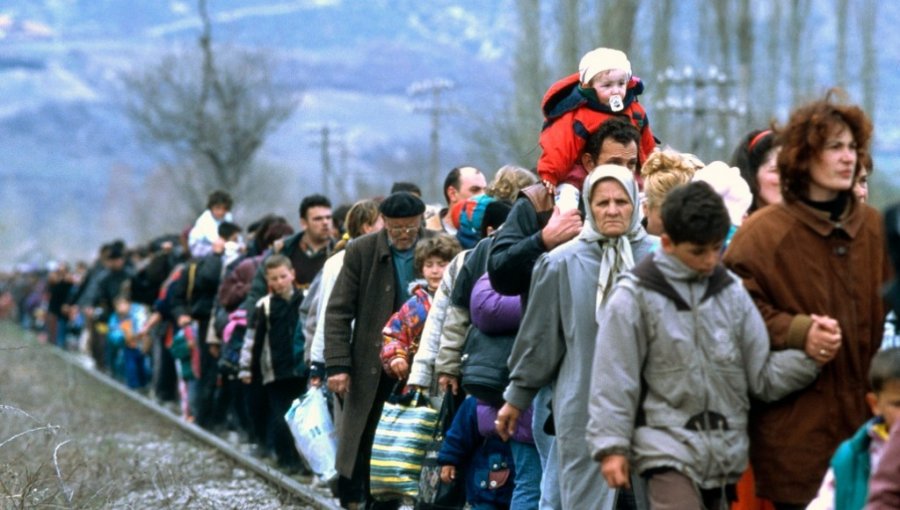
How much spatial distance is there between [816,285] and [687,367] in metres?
0.52

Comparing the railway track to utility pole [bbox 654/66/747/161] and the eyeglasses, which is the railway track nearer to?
the eyeglasses

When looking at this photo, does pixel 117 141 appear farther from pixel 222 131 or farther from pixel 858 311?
pixel 858 311

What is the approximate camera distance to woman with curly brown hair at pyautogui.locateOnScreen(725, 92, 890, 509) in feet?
20.3

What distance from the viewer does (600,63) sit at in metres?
7.87

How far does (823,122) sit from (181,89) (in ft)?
166

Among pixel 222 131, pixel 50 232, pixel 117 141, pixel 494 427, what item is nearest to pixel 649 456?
pixel 494 427

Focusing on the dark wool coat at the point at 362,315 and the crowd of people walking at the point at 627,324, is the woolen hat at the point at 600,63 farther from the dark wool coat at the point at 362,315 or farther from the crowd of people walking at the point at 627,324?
the dark wool coat at the point at 362,315

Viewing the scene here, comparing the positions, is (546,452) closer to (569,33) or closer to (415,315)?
(415,315)

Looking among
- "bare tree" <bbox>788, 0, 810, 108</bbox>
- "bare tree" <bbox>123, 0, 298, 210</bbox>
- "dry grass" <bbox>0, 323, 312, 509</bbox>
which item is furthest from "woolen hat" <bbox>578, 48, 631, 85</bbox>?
"bare tree" <bbox>123, 0, 298, 210</bbox>

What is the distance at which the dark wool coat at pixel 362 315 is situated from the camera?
1031 centimetres

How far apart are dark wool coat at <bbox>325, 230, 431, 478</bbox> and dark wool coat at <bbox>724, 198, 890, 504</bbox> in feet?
13.8

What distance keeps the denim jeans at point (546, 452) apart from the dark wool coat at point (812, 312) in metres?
1.47

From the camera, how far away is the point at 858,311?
20.4 feet

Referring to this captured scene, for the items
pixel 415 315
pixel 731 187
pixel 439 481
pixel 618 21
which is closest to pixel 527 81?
pixel 618 21
